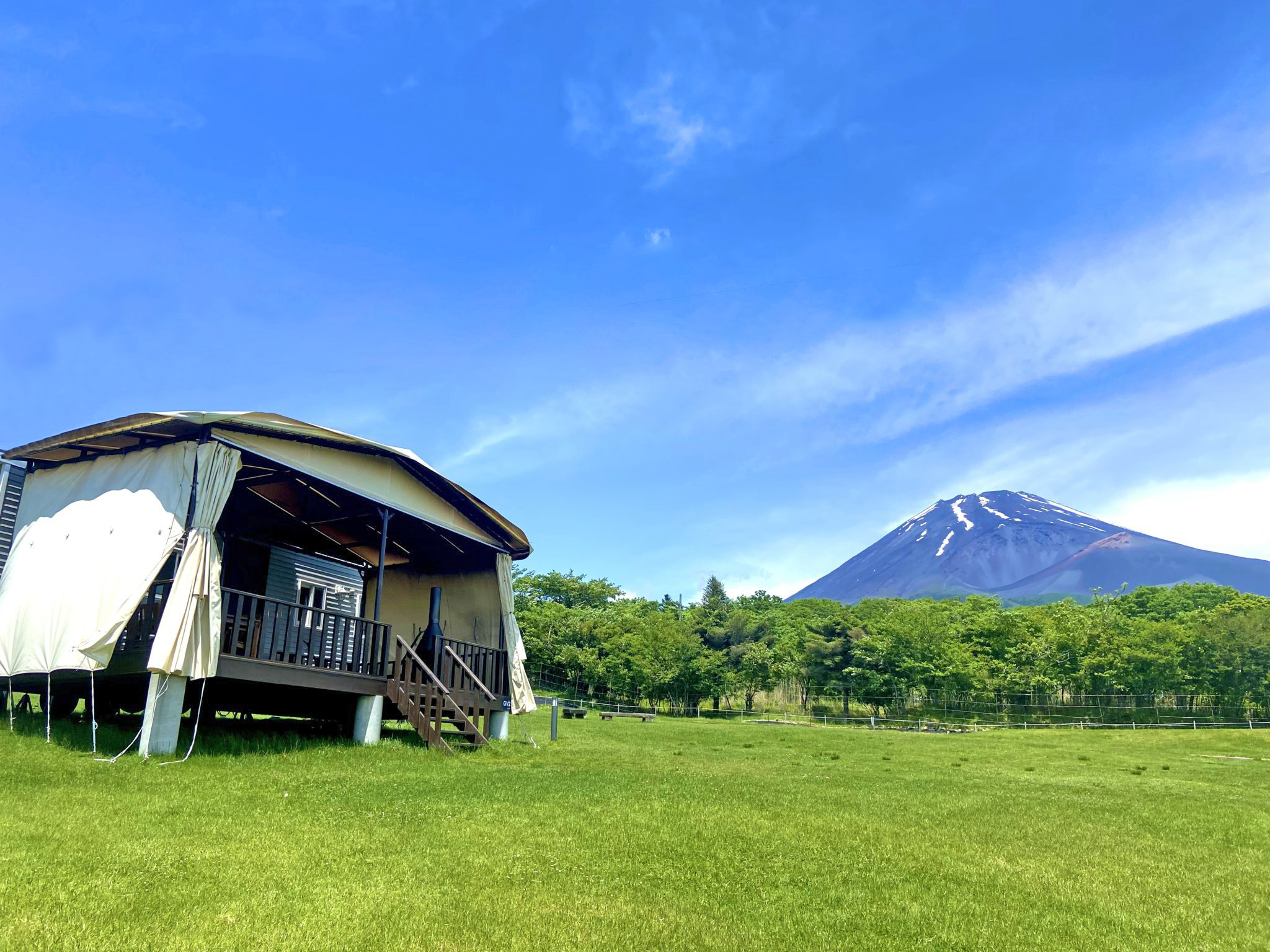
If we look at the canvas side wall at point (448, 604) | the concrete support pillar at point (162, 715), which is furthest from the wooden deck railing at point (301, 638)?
the canvas side wall at point (448, 604)

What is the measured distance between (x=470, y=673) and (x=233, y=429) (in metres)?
5.88

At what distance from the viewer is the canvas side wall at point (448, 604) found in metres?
18.4

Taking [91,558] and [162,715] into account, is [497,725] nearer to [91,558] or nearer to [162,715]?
[162,715]

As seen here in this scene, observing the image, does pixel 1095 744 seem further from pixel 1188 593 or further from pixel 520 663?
pixel 1188 593

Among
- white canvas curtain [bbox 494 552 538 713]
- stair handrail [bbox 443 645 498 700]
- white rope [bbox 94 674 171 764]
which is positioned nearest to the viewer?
white rope [bbox 94 674 171 764]


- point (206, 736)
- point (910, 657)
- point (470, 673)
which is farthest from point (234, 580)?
point (910, 657)

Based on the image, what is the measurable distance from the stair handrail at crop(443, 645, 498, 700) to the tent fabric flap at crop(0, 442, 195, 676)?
16.8 feet

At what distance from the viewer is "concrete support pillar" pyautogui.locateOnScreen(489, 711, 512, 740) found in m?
16.2

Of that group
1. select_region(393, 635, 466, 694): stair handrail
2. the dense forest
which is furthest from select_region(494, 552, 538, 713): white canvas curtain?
the dense forest

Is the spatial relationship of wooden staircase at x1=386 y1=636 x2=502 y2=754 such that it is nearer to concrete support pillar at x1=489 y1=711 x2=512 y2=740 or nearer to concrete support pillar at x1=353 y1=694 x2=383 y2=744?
concrete support pillar at x1=353 y1=694 x2=383 y2=744

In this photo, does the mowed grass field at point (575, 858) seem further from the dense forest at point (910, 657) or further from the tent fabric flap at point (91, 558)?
the dense forest at point (910, 657)

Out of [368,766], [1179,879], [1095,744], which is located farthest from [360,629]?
[1095,744]

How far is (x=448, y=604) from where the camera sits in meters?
19.2

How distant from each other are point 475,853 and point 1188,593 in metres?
93.0
